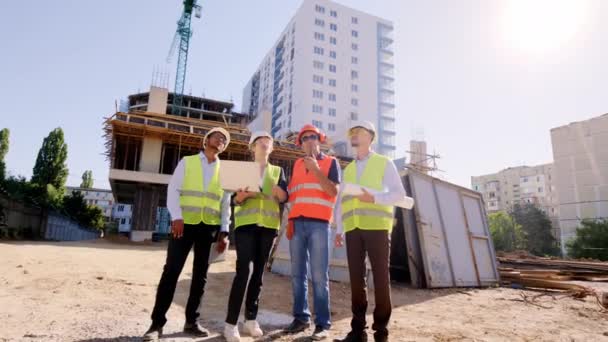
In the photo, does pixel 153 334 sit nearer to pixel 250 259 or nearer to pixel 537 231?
pixel 250 259

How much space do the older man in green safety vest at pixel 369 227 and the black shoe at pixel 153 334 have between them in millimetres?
1522

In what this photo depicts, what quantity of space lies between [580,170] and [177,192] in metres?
47.0

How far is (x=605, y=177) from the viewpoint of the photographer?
3694 centimetres

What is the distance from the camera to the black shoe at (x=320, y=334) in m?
3.00

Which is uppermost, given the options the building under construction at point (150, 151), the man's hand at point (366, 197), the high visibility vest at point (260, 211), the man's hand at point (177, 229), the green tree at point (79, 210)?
the building under construction at point (150, 151)

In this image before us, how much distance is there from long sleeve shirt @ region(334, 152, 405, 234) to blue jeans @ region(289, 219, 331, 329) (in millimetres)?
250

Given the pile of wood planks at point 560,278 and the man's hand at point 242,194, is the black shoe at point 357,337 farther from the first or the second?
the pile of wood planks at point 560,278

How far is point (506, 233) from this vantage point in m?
44.4

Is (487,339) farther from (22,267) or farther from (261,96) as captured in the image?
(261,96)

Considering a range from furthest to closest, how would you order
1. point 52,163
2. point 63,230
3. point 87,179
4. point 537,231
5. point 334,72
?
1. point 87,179
2. point 334,72
3. point 537,231
4. point 52,163
5. point 63,230

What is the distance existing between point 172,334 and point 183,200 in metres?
1.13

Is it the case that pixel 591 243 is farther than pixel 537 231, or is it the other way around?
pixel 537 231

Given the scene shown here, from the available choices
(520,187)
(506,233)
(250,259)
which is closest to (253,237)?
(250,259)

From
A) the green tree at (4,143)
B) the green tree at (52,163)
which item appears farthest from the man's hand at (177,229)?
the green tree at (52,163)
